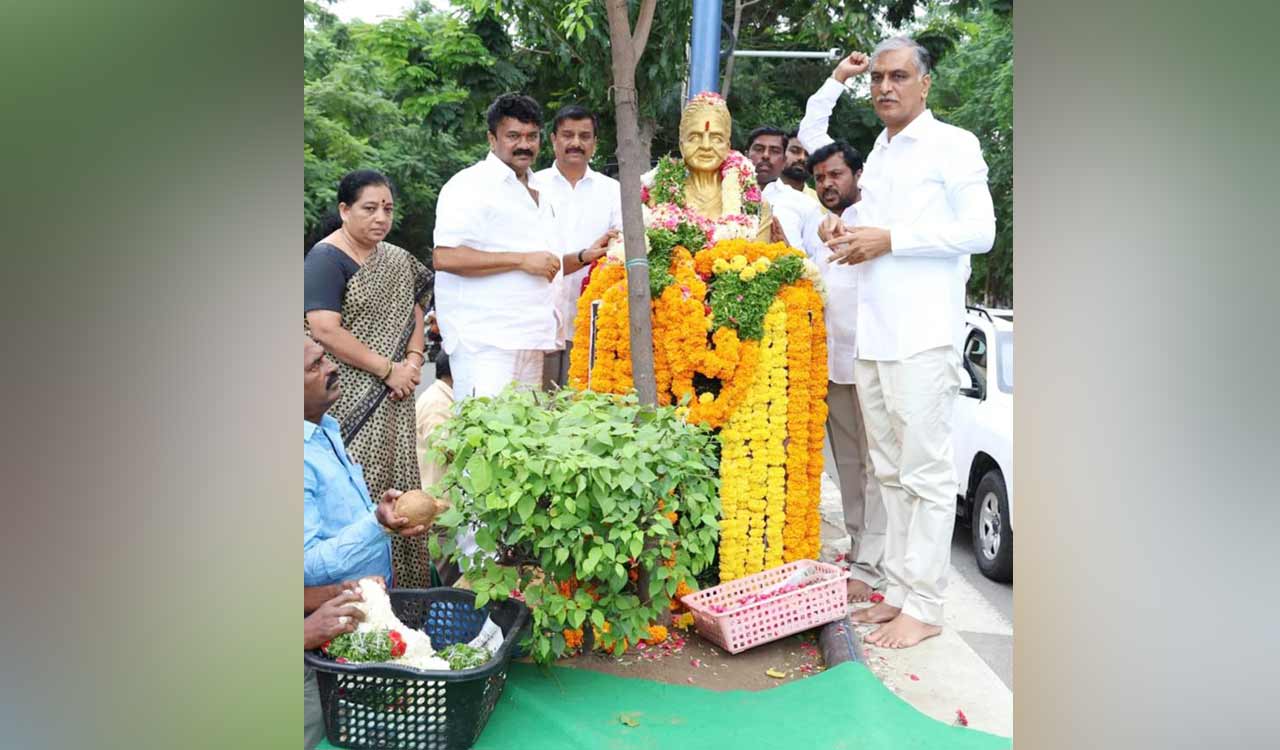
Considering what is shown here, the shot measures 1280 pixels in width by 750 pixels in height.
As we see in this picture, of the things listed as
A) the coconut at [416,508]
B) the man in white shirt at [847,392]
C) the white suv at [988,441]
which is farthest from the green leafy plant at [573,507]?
the white suv at [988,441]

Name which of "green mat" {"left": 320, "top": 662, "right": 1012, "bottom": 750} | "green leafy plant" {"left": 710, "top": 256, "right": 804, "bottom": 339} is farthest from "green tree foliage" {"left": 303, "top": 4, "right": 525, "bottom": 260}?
"green mat" {"left": 320, "top": 662, "right": 1012, "bottom": 750}

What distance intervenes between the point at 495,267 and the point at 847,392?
2042 millimetres

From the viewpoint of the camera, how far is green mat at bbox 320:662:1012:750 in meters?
3.29

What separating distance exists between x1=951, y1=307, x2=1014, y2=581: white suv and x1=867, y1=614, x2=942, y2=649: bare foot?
1.50m

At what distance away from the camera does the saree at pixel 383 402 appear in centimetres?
445

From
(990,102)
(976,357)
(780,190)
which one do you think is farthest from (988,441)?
(990,102)

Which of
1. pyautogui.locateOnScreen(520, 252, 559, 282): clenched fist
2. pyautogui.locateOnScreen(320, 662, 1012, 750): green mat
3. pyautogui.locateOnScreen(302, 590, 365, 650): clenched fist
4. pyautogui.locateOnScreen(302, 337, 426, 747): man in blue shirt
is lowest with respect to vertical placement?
pyautogui.locateOnScreen(320, 662, 1012, 750): green mat

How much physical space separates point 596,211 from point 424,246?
1887 cm

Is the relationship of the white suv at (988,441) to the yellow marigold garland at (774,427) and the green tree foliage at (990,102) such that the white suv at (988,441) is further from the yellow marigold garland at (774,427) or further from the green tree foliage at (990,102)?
the green tree foliage at (990,102)

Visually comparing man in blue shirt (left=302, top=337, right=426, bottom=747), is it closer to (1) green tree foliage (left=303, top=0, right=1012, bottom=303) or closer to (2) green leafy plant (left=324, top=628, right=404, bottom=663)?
(2) green leafy plant (left=324, top=628, right=404, bottom=663)

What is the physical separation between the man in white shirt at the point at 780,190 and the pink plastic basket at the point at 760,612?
7.87 feet
